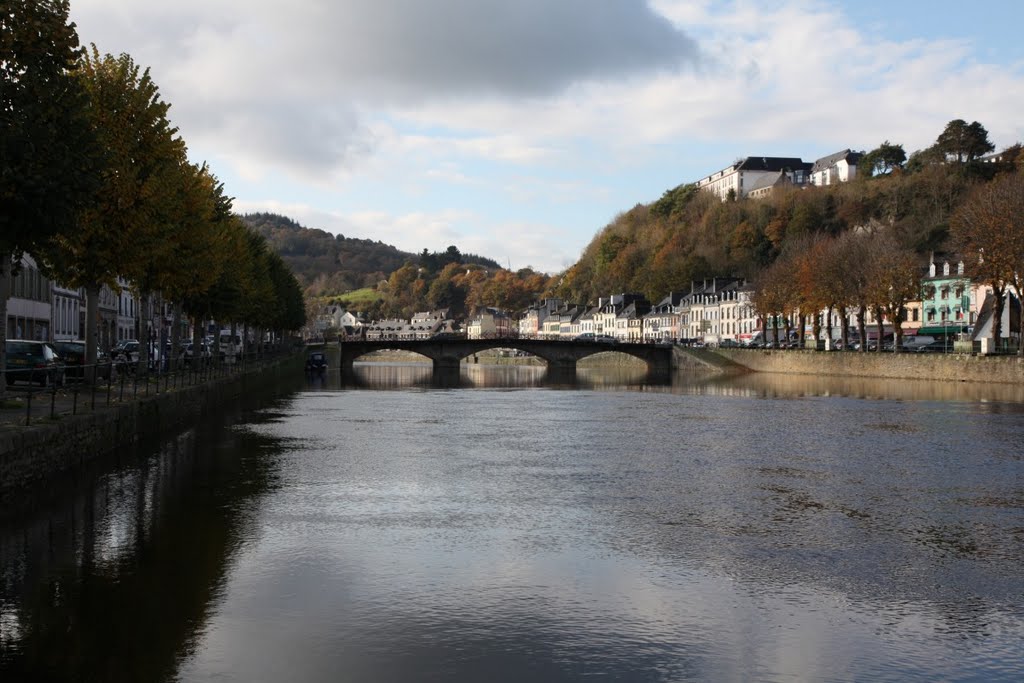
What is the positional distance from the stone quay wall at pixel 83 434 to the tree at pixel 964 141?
128875 mm

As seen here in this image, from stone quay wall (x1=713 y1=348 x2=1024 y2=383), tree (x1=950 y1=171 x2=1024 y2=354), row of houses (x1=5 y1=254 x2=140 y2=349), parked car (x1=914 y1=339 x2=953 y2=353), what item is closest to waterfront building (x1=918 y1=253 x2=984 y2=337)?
parked car (x1=914 y1=339 x2=953 y2=353)

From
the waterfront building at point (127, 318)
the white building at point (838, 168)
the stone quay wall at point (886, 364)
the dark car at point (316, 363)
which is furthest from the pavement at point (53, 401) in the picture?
the white building at point (838, 168)

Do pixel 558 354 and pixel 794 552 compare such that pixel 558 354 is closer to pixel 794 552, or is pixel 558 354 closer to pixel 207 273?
pixel 207 273

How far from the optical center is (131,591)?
530 inches

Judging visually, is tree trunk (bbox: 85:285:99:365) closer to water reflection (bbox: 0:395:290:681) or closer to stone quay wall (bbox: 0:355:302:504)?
stone quay wall (bbox: 0:355:302:504)

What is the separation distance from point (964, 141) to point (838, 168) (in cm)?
4627

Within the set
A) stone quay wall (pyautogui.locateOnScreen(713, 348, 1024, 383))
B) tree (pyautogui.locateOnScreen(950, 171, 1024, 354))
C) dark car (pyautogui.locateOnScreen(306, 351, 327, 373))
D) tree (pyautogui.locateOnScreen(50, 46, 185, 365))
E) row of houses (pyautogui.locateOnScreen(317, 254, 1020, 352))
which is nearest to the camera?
tree (pyautogui.locateOnScreen(50, 46, 185, 365))

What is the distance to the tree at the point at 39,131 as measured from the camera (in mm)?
21266

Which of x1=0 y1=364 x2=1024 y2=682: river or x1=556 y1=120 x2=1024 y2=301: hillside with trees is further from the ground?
x1=556 y1=120 x2=1024 y2=301: hillside with trees

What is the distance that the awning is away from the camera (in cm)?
10631

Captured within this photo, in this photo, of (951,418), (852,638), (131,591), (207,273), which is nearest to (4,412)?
(131,591)

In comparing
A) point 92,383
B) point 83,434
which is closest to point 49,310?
point 92,383

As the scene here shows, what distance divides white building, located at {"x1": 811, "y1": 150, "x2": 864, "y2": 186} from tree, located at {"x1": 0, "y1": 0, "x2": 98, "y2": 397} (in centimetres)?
17036

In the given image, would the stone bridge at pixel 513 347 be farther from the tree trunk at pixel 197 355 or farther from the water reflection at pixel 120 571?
the water reflection at pixel 120 571
